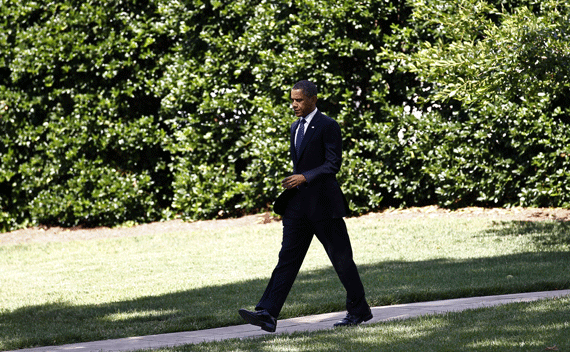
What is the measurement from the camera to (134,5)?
15.9 metres

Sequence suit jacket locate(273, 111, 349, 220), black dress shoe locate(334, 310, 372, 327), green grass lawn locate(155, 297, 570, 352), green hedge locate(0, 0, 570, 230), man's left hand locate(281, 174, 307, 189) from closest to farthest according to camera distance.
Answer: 1. green grass lawn locate(155, 297, 570, 352)
2. man's left hand locate(281, 174, 307, 189)
3. suit jacket locate(273, 111, 349, 220)
4. black dress shoe locate(334, 310, 372, 327)
5. green hedge locate(0, 0, 570, 230)

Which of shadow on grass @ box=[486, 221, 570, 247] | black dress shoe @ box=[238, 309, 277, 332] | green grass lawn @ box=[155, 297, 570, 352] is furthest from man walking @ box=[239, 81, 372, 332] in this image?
shadow on grass @ box=[486, 221, 570, 247]

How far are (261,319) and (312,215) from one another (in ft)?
2.95

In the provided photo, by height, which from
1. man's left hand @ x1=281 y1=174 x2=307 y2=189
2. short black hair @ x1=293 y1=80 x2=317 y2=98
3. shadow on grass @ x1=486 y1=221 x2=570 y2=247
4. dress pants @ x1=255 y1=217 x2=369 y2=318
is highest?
short black hair @ x1=293 y1=80 x2=317 y2=98

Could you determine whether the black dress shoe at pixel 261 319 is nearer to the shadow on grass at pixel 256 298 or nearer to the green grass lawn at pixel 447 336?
the green grass lawn at pixel 447 336

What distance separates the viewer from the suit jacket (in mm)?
5871

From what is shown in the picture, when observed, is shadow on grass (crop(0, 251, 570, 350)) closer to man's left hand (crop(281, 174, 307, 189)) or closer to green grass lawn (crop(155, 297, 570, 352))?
green grass lawn (crop(155, 297, 570, 352))

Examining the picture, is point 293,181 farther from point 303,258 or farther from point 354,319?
point 354,319

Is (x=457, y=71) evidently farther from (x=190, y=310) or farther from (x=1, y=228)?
(x=1, y=228)

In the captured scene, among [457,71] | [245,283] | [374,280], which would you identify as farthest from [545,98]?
[245,283]

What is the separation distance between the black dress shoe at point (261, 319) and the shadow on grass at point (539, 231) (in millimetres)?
5600

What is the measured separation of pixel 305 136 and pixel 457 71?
4.98m

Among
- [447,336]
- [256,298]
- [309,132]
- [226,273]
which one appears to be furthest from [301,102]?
[226,273]

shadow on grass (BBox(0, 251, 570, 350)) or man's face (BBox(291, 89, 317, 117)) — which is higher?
man's face (BBox(291, 89, 317, 117))
